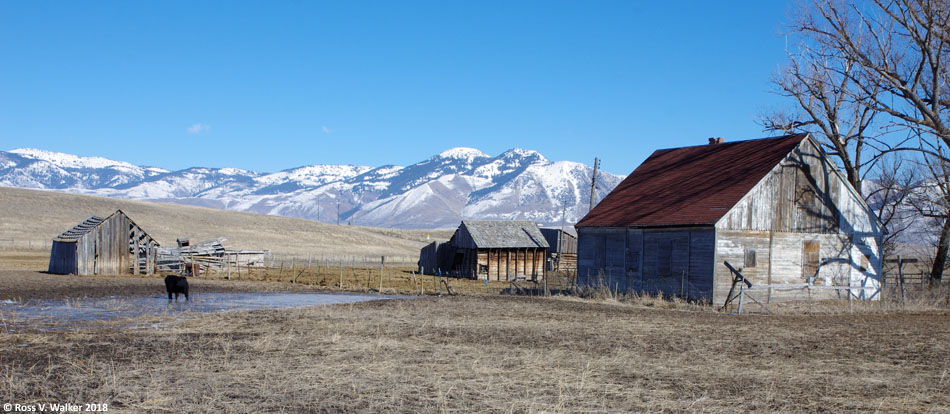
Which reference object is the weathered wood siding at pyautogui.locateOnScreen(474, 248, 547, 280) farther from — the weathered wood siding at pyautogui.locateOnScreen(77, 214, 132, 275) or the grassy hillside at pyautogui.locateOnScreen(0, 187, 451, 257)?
the grassy hillside at pyautogui.locateOnScreen(0, 187, 451, 257)

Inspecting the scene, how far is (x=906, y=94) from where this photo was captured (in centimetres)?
2775

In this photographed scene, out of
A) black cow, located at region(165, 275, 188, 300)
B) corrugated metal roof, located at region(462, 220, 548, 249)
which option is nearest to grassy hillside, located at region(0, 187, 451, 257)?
corrugated metal roof, located at region(462, 220, 548, 249)

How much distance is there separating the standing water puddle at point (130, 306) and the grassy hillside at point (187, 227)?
2017 inches

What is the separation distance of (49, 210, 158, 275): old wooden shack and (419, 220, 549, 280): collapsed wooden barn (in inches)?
776

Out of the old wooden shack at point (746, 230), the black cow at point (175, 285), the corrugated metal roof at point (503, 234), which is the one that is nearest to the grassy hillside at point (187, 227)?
the corrugated metal roof at point (503, 234)

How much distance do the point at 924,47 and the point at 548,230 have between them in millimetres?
36664

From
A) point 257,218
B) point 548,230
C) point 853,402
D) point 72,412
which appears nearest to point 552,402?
point 853,402

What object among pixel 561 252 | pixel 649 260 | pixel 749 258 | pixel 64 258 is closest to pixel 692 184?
pixel 649 260

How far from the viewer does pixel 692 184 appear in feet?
107

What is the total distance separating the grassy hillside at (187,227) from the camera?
8488 centimetres

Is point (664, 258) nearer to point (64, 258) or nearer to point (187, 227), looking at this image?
point (64, 258)

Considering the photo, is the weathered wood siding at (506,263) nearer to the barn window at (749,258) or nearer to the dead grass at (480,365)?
the barn window at (749,258)

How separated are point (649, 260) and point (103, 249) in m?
29.6

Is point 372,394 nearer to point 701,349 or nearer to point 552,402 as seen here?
point 552,402
